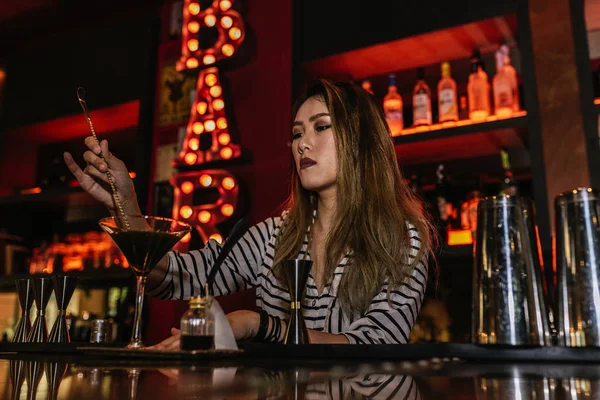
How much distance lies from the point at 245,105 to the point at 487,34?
1.25 m

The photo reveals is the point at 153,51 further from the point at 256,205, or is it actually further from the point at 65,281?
the point at 65,281

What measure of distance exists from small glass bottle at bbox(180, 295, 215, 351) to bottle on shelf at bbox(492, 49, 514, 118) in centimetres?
182

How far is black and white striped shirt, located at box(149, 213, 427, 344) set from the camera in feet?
4.46

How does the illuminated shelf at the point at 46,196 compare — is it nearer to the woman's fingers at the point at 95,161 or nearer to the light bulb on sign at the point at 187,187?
the light bulb on sign at the point at 187,187

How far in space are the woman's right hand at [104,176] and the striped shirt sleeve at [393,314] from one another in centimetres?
63

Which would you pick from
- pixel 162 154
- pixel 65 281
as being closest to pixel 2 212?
pixel 162 154

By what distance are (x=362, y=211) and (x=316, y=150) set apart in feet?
0.77

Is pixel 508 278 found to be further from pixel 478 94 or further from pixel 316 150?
pixel 478 94

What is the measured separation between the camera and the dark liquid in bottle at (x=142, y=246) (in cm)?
101

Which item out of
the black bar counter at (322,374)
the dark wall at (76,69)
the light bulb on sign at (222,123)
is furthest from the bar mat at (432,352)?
the dark wall at (76,69)

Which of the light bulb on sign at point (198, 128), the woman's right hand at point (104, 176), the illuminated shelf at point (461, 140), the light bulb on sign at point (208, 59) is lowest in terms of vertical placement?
the woman's right hand at point (104, 176)

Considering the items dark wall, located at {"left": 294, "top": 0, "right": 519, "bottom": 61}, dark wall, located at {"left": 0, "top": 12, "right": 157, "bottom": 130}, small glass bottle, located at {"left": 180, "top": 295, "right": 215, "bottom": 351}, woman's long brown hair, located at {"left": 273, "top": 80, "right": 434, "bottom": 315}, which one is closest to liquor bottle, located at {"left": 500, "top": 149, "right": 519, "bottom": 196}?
dark wall, located at {"left": 294, "top": 0, "right": 519, "bottom": 61}

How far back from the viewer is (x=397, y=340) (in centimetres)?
134

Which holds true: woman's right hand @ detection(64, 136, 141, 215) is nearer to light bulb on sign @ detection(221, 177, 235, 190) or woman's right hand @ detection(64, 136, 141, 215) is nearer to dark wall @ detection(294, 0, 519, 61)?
light bulb on sign @ detection(221, 177, 235, 190)
